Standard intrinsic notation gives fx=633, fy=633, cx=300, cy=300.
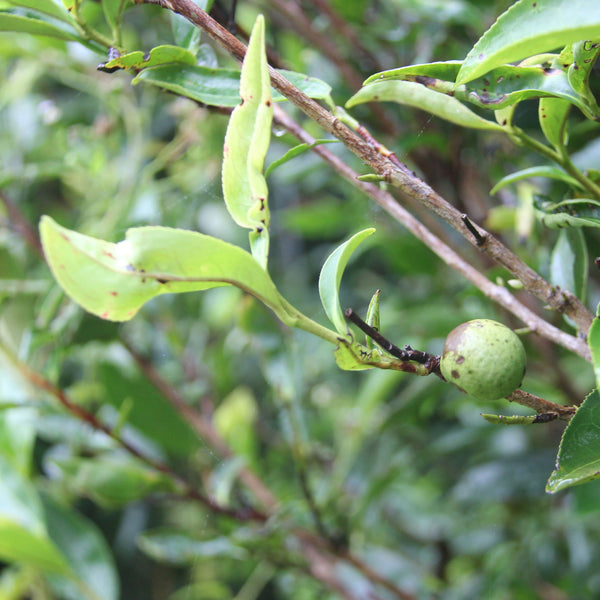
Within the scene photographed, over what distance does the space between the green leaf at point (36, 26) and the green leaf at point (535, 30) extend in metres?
0.34

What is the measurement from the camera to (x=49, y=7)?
20.0 inches

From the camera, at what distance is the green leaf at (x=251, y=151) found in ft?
1.27

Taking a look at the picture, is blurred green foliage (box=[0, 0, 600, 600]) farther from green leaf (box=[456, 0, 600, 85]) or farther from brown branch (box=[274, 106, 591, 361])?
green leaf (box=[456, 0, 600, 85])

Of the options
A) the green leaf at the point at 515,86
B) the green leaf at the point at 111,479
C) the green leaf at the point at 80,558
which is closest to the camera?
the green leaf at the point at 515,86

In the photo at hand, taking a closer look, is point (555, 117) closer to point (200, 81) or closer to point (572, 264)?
point (572, 264)

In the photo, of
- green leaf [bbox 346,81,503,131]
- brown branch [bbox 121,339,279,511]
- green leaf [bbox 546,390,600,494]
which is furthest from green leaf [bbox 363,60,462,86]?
brown branch [bbox 121,339,279,511]

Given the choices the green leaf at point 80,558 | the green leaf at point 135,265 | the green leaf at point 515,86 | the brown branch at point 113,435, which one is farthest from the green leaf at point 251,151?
the green leaf at point 80,558

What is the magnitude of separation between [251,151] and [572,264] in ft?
1.11

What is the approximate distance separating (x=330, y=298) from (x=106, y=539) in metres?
1.19

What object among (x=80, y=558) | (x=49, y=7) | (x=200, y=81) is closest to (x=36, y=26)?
(x=49, y=7)

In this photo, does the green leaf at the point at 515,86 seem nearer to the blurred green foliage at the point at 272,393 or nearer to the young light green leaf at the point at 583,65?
the young light green leaf at the point at 583,65

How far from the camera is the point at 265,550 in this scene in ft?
3.05

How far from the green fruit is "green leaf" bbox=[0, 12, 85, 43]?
0.40 metres

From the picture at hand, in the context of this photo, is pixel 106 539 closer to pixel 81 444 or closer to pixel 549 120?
pixel 81 444
